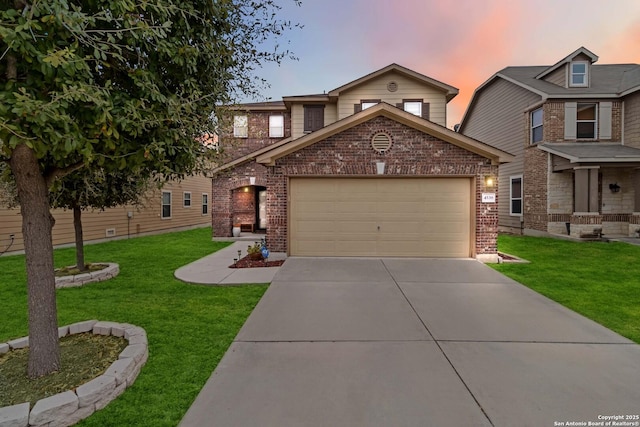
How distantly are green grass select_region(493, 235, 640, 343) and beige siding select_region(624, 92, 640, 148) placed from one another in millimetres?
5527

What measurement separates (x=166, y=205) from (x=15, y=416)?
16.7 metres

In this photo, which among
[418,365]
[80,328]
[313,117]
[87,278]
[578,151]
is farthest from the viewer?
[313,117]

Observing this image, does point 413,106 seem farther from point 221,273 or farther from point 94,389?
point 94,389

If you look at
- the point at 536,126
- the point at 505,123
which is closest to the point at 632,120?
the point at 536,126

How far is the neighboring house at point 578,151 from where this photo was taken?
12.9 metres

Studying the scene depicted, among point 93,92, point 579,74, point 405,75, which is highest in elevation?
point 579,74

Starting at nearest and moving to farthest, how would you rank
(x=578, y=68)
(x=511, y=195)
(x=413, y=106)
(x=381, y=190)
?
(x=381, y=190)
(x=413, y=106)
(x=578, y=68)
(x=511, y=195)

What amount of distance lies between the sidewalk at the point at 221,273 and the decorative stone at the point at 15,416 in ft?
14.1

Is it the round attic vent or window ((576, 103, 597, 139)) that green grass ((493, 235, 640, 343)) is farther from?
window ((576, 103, 597, 139))

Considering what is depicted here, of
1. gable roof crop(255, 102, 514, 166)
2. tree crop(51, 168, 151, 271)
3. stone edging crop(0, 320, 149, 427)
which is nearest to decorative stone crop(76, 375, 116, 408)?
stone edging crop(0, 320, 149, 427)

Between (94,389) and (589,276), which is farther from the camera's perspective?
(589,276)

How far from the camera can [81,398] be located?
8.30ft

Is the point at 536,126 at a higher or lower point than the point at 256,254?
higher

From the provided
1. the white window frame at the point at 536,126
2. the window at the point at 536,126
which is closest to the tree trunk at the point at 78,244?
the white window frame at the point at 536,126
